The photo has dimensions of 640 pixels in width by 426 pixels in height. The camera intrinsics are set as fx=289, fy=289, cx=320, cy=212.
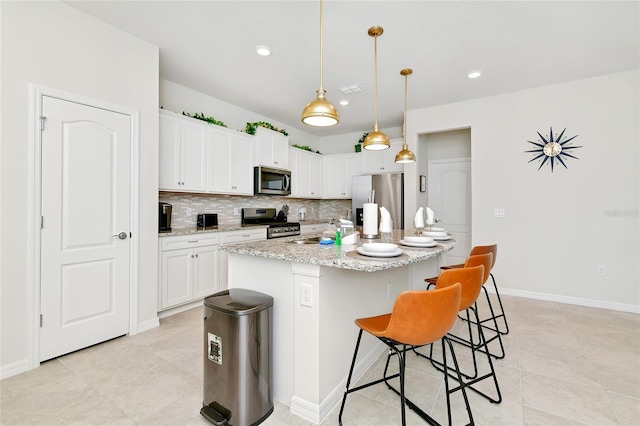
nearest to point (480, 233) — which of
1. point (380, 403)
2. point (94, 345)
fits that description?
point (380, 403)

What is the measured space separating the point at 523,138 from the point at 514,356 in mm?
2993

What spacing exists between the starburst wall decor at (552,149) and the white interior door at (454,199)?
54.5 inches

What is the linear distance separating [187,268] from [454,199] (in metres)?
4.65

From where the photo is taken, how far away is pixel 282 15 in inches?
95.2

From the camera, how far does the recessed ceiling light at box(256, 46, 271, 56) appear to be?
9.50 feet

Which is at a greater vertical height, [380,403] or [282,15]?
[282,15]

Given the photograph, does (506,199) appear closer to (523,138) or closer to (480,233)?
(480,233)

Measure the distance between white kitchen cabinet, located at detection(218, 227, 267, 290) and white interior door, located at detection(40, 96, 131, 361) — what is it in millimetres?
1175

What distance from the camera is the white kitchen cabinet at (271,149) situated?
4617 mm

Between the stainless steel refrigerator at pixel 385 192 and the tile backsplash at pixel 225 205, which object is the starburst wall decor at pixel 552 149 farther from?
the tile backsplash at pixel 225 205

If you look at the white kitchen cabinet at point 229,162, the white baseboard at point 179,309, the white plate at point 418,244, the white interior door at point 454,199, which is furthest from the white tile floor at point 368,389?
the white interior door at point 454,199

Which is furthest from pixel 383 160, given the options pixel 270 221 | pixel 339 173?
pixel 270 221

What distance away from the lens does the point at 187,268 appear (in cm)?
338

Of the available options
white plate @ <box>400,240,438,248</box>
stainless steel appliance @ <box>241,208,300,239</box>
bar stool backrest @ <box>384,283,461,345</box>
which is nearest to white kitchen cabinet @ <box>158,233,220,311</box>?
stainless steel appliance @ <box>241,208,300,239</box>
